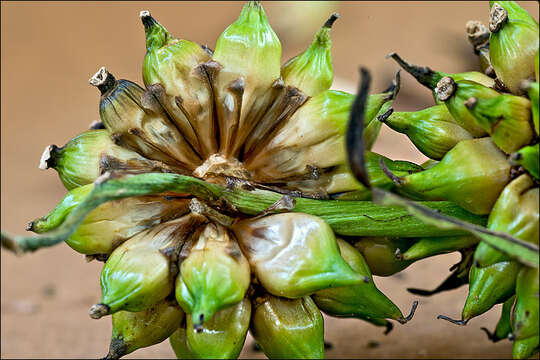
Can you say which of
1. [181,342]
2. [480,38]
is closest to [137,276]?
[181,342]

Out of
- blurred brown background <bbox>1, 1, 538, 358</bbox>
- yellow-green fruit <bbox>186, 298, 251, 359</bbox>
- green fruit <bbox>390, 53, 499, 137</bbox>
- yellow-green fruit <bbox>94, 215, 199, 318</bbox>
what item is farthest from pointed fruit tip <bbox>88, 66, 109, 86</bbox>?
blurred brown background <bbox>1, 1, 538, 358</bbox>

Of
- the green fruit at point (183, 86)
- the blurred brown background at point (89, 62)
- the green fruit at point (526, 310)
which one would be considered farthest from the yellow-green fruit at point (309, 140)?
the blurred brown background at point (89, 62)

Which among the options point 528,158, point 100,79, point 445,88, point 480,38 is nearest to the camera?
point 528,158

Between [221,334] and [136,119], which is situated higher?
[136,119]

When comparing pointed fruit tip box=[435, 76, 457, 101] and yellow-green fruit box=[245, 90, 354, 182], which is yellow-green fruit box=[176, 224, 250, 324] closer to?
yellow-green fruit box=[245, 90, 354, 182]

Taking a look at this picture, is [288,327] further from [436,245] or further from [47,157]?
[47,157]

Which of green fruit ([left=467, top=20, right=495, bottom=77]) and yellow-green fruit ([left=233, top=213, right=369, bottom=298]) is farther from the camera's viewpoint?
green fruit ([left=467, top=20, right=495, bottom=77])

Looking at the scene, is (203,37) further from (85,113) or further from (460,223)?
(460,223)
